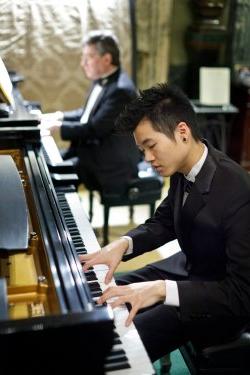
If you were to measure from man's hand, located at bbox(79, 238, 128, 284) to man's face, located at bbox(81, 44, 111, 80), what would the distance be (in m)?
2.10

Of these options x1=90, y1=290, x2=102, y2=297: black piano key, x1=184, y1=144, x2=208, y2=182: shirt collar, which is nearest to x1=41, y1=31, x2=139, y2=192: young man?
x1=184, y1=144, x2=208, y2=182: shirt collar

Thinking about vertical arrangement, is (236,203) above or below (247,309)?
above

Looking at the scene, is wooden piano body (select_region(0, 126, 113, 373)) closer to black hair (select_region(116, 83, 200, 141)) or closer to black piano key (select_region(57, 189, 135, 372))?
black piano key (select_region(57, 189, 135, 372))

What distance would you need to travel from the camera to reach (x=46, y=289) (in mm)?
1479

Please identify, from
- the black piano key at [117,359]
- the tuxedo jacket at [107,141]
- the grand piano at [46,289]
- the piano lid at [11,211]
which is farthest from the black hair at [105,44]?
the black piano key at [117,359]

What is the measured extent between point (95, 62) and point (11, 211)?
229 cm

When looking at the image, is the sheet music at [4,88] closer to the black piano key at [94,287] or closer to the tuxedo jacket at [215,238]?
the black piano key at [94,287]

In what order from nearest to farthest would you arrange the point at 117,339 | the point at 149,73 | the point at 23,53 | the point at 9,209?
1. the point at 117,339
2. the point at 9,209
3. the point at 23,53
4. the point at 149,73

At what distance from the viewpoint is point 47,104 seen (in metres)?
5.07

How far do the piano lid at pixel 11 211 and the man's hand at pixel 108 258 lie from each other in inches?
13.0

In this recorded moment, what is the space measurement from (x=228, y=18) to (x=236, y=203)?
395cm

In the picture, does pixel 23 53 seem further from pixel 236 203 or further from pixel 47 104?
pixel 236 203

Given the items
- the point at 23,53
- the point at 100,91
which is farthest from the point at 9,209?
the point at 23,53

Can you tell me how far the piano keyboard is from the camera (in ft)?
4.75
